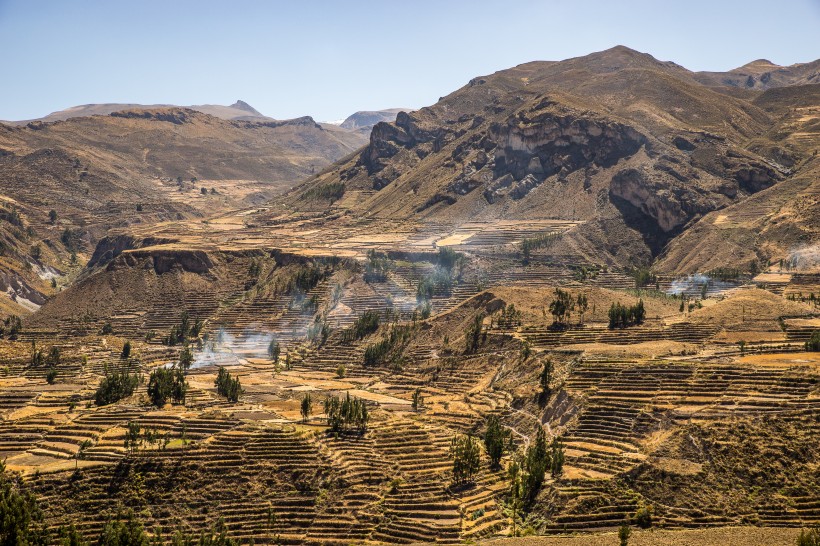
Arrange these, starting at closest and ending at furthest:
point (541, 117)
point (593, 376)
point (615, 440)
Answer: point (615, 440)
point (593, 376)
point (541, 117)

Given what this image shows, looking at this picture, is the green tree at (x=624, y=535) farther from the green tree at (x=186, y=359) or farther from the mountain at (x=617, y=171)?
the mountain at (x=617, y=171)

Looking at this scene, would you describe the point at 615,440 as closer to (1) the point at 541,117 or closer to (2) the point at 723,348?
(2) the point at 723,348

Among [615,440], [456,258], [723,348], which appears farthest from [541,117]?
[615,440]

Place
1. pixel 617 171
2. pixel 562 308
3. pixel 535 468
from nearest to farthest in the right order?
pixel 535 468 < pixel 562 308 < pixel 617 171

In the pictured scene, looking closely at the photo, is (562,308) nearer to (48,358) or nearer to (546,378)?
(546,378)

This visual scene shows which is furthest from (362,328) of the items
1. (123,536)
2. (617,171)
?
(617,171)

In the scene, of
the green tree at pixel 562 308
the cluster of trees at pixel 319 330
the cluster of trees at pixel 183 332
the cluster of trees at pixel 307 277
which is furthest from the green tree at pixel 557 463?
Answer: the cluster of trees at pixel 307 277

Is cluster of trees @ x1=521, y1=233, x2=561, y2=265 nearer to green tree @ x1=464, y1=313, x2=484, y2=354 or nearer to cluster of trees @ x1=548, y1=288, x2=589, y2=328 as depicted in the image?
cluster of trees @ x1=548, y1=288, x2=589, y2=328
